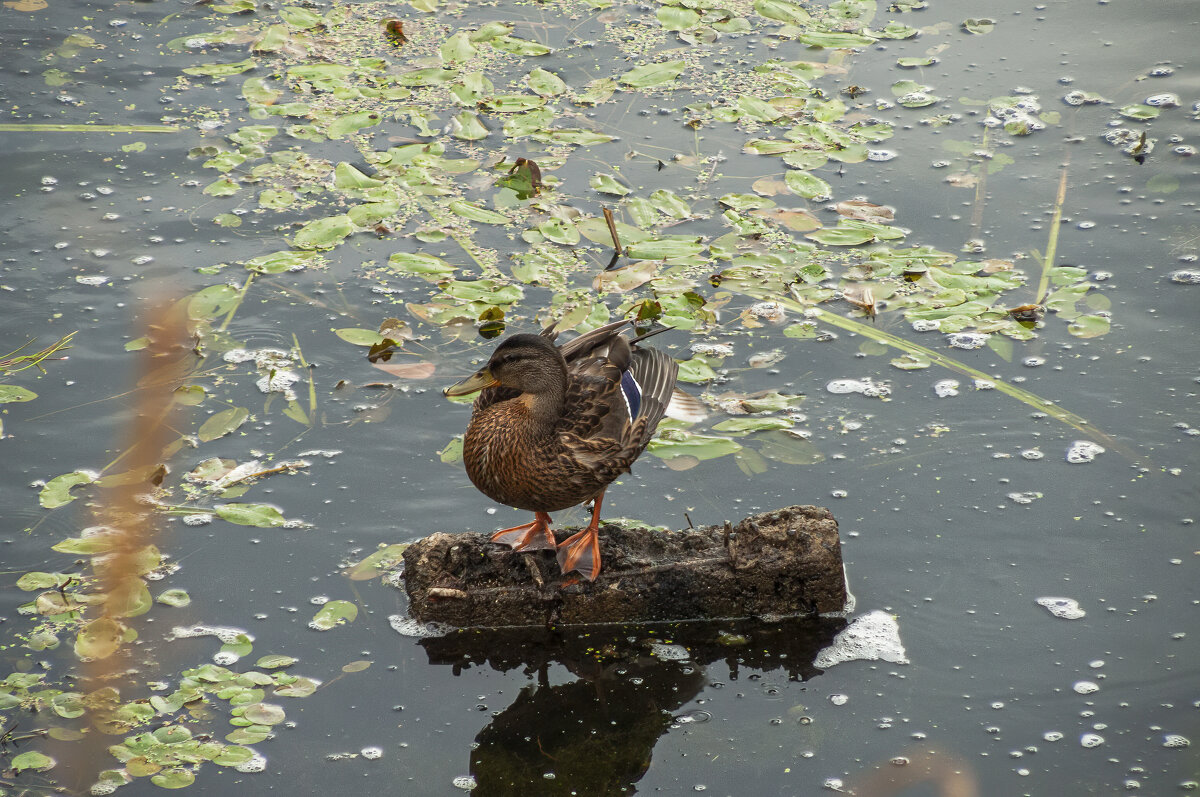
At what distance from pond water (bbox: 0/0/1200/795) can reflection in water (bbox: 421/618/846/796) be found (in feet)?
0.04

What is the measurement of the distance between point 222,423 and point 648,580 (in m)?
1.73

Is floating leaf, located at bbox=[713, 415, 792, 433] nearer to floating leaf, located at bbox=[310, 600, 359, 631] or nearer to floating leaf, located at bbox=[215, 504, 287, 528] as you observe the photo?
floating leaf, located at bbox=[310, 600, 359, 631]

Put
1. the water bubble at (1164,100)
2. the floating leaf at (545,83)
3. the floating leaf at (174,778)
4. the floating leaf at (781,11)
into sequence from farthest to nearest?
the floating leaf at (781,11) < the floating leaf at (545,83) < the water bubble at (1164,100) < the floating leaf at (174,778)

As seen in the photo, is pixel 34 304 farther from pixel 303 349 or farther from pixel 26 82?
pixel 26 82

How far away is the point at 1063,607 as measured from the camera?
133 inches

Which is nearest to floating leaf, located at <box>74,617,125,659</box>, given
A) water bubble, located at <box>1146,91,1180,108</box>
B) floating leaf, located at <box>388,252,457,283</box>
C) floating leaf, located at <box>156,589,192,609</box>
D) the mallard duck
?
floating leaf, located at <box>156,589,192,609</box>

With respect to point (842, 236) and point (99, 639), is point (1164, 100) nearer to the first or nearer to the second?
point (842, 236)

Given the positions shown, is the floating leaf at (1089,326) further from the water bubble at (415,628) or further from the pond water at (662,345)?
the water bubble at (415,628)

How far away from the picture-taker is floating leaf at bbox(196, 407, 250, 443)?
13.1 feet

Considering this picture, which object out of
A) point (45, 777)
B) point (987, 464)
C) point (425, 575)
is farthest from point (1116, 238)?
point (45, 777)

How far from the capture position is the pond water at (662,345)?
304 cm

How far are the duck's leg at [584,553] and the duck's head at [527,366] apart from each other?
42cm

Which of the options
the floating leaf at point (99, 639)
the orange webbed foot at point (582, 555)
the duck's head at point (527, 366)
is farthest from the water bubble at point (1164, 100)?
the floating leaf at point (99, 639)

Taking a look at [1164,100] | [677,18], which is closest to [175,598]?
[677,18]
